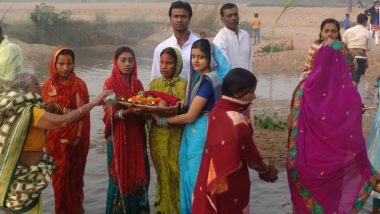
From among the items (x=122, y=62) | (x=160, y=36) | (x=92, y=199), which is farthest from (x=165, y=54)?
(x=160, y=36)

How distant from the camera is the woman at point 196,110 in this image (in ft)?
14.6

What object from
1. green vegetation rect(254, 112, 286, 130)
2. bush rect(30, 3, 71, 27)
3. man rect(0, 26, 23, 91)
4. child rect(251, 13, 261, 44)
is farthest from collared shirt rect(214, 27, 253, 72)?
bush rect(30, 3, 71, 27)

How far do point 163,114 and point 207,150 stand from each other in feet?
3.36

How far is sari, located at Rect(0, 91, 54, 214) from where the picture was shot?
384 cm

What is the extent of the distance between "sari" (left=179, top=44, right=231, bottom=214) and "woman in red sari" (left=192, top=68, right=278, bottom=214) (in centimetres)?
73

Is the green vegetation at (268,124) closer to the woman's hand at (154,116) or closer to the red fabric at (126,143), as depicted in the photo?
the red fabric at (126,143)

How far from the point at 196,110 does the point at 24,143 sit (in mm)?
1331

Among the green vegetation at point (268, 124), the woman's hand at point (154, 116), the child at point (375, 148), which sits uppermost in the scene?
the woman's hand at point (154, 116)

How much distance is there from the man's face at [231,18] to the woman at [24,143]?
2.83 meters

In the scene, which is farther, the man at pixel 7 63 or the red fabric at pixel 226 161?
the man at pixel 7 63

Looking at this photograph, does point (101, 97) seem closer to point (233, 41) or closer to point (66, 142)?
point (66, 142)

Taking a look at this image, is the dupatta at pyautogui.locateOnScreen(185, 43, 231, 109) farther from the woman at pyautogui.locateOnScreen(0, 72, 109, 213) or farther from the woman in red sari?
the woman at pyautogui.locateOnScreen(0, 72, 109, 213)

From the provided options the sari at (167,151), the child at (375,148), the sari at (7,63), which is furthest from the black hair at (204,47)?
the sari at (7,63)

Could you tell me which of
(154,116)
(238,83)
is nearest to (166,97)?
(154,116)
